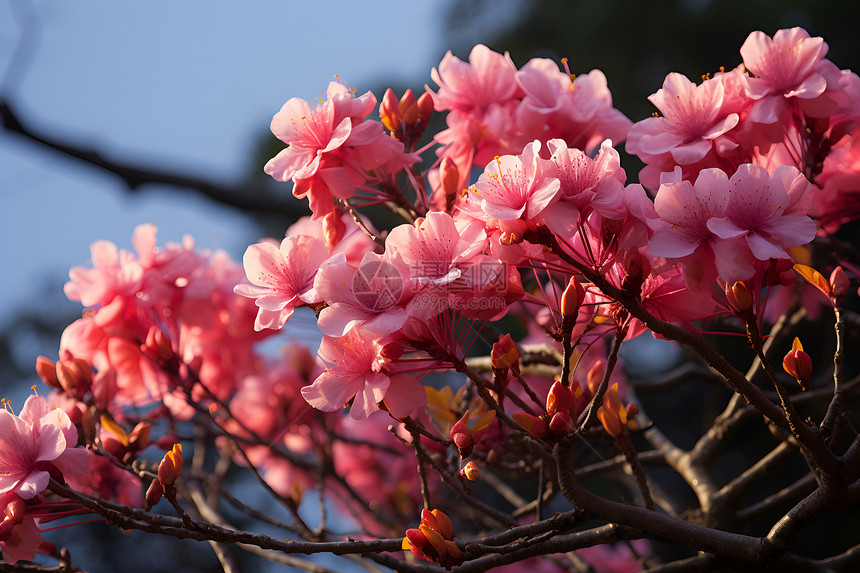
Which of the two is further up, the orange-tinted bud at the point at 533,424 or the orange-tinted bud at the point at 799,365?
the orange-tinted bud at the point at 799,365

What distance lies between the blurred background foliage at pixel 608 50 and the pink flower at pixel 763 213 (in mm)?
2118

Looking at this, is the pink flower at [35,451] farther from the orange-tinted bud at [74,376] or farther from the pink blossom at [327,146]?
the pink blossom at [327,146]

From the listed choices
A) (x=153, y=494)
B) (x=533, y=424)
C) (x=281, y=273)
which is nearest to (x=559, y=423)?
(x=533, y=424)

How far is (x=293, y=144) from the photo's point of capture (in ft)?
3.07

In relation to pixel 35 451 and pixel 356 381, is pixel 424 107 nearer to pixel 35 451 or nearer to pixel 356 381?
pixel 356 381

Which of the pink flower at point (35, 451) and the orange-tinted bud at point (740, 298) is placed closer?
the orange-tinted bud at point (740, 298)

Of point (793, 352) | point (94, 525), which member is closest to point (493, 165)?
point (793, 352)

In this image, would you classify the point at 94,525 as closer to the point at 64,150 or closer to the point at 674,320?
the point at 64,150

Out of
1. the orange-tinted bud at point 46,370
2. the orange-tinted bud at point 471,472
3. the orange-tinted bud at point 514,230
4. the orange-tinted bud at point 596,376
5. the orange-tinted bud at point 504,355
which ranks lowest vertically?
the orange-tinted bud at point 46,370

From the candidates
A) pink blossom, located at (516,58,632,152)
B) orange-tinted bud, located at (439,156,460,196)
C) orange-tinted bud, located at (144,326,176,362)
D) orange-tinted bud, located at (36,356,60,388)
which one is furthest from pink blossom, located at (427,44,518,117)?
orange-tinted bud, located at (36,356,60,388)

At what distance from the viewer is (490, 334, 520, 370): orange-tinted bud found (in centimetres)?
78

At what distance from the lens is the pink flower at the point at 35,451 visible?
2.74ft

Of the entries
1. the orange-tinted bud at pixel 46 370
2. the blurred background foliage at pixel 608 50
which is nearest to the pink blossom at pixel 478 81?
the orange-tinted bud at pixel 46 370

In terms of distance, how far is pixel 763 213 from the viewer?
736 mm
